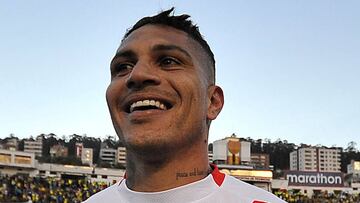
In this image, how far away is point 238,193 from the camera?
7.89 feet

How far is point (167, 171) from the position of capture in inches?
86.4

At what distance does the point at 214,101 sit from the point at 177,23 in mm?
386

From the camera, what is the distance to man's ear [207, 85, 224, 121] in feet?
7.74

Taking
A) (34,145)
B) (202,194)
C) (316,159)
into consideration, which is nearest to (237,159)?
(202,194)

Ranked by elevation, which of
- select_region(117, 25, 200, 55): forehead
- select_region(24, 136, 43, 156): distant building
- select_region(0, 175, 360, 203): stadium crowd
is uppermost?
select_region(24, 136, 43, 156): distant building

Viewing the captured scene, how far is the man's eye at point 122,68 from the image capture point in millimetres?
2299

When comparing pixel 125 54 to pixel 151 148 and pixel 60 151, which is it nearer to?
pixel 151 148

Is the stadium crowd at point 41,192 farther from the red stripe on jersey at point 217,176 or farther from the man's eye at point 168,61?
the man's eye at point 168,61

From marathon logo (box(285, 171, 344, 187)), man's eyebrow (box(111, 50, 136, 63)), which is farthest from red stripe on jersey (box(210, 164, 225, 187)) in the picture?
marathon logo (box(285, 171, 344, 187))

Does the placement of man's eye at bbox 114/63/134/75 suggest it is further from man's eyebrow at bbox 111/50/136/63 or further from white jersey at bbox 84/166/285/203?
white jersey at bbox 84/166/285/203

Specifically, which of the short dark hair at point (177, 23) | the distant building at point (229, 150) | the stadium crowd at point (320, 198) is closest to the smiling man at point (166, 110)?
the short dark hair at point (177, 23)

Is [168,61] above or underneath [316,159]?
underneath

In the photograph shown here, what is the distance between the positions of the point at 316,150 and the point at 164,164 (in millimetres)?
182054

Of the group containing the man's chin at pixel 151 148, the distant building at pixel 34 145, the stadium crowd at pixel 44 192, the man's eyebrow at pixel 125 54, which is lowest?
the stadium crowd at pixel 44 192
